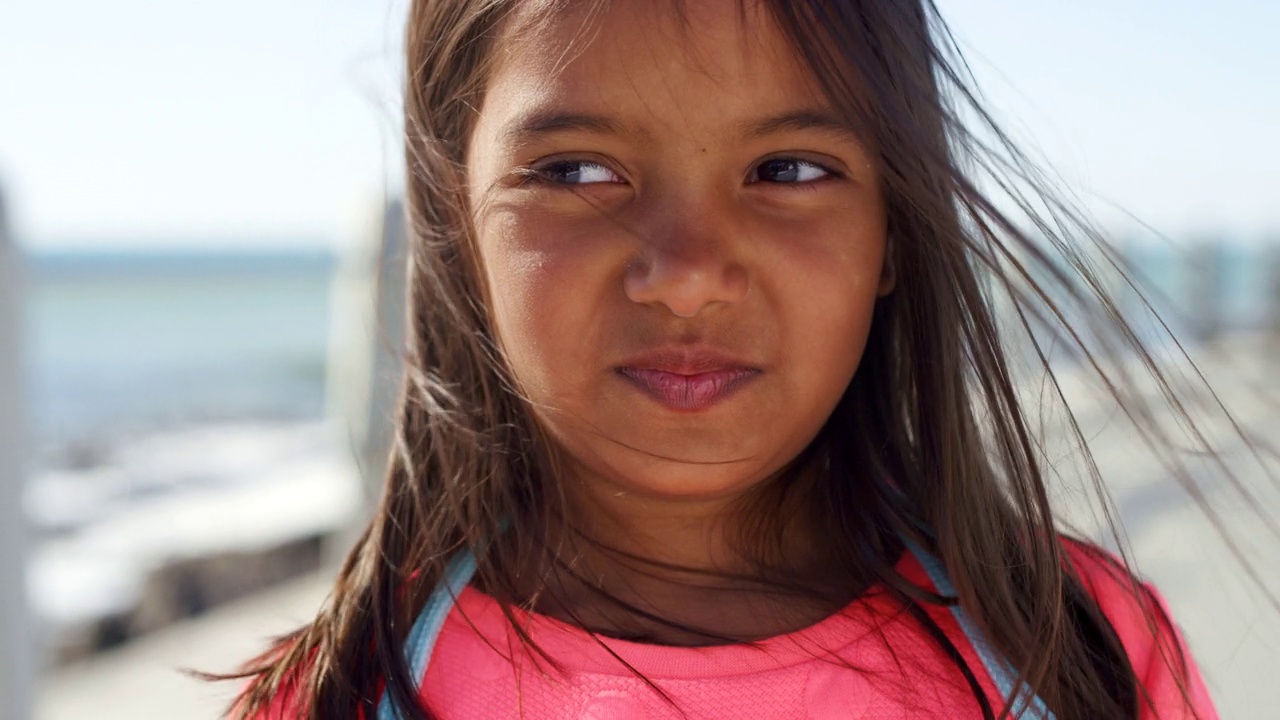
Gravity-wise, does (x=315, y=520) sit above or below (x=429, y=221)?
below

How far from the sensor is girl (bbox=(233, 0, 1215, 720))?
1.17 meters

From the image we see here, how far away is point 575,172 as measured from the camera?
121 centimetres

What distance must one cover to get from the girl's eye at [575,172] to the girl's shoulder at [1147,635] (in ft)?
2.29

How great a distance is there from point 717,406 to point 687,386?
37mm

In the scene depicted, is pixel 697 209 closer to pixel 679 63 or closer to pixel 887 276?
pixel 679 63

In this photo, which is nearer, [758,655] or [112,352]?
[758,655]

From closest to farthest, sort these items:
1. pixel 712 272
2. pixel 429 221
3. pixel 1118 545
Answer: pixel 712 272, pixel 1118 545, pixel 429 221

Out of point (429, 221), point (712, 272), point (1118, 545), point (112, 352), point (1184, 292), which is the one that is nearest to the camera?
point (712, 272)

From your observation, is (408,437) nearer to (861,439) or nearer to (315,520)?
(861,439)

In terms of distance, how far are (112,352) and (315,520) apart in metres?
13.3

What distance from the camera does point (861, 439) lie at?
1.46 m

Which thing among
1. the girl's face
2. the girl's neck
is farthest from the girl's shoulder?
the girl's face

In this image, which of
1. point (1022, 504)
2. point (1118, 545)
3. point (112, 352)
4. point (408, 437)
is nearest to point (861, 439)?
point (1022, 504)

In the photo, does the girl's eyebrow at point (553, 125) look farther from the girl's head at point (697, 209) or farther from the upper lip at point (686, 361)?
the upper lip at point (686, 361)
